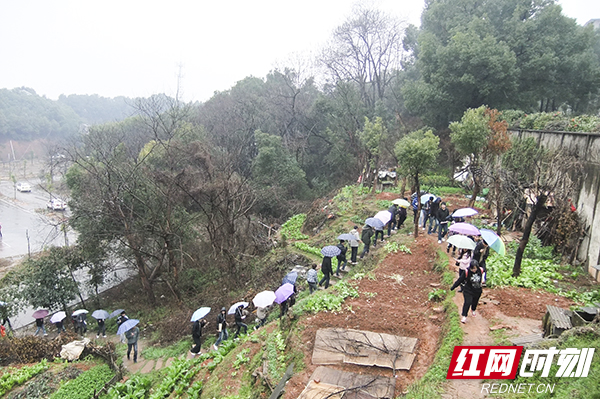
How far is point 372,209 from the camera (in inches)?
744

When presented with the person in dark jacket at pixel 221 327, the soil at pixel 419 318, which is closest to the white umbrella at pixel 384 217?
the soil at pixel 419 318

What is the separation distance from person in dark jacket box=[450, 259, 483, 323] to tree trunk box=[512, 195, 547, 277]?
8.83 ft

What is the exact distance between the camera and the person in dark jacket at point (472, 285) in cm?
769

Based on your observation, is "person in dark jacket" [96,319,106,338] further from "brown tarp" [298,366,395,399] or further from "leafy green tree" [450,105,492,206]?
"leafy green tree" [450,105,492,206]

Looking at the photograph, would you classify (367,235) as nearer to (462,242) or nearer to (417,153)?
(417,153)

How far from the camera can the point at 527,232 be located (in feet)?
31.2

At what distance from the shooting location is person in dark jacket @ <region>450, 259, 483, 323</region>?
769 cm

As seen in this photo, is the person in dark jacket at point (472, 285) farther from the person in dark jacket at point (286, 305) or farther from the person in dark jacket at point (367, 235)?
the person in dark jacket at point (367, 235)

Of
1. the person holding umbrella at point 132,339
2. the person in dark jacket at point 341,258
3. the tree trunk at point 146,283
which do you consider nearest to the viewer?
the person holding umbrella at point 132,339

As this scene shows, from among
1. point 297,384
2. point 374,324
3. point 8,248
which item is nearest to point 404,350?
point 374,324

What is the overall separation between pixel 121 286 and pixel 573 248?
71.5 ft

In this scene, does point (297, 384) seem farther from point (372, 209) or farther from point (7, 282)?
point (7, 282)

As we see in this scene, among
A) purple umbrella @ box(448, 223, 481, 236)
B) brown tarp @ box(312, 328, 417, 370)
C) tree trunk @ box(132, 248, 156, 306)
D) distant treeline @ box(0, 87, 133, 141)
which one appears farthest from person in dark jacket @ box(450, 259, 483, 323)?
distant treeline @ box(0, 87, 133, 141)

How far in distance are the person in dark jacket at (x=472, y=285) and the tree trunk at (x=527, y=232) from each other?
2.69 metres
